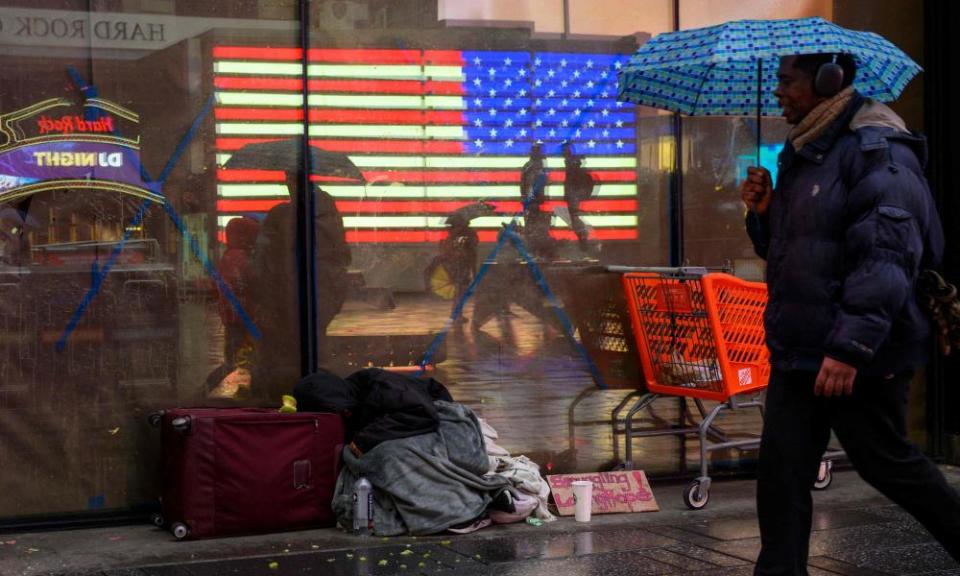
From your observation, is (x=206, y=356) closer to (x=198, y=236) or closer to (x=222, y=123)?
(x=198, y=236)

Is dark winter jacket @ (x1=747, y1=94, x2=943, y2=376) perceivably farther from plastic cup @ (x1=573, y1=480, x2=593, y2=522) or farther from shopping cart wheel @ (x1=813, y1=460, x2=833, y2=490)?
shopping cart wheel @ (x1=813, y1=460, x2=833, y2=490)

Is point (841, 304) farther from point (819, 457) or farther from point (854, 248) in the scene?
point (819, 457)

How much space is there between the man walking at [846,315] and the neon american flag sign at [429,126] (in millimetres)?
3077

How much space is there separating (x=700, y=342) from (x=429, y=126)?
199 centimetres

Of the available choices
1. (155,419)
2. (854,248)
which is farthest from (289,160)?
(854,248)

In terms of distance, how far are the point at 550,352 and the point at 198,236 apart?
218 cm

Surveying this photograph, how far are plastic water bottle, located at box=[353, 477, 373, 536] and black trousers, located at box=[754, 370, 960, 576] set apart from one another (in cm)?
246

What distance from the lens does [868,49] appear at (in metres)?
5.73

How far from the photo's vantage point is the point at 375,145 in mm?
7633

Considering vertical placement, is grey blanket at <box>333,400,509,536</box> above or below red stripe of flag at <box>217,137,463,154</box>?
below

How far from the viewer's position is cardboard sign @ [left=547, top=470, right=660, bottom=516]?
24.2 feet

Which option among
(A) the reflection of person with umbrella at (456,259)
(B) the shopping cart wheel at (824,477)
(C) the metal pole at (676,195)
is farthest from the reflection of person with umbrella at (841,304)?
(B) the shopping cart wheel at (824,477)

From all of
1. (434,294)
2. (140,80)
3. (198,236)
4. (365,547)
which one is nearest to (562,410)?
(434,294)

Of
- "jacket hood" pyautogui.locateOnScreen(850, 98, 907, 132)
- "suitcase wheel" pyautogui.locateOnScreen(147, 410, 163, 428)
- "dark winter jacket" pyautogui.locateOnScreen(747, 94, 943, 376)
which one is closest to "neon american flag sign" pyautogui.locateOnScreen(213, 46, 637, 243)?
"suitcase wheel" pyautogui.locateOnScreen(147, 410, 163, 428)
